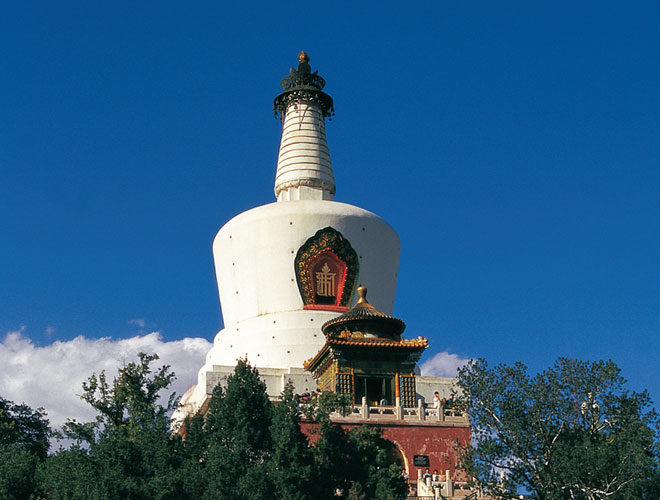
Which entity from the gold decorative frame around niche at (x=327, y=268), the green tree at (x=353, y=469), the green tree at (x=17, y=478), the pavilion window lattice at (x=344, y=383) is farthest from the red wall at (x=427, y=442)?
the gold decorative frame around niche at (x=327, y=268)

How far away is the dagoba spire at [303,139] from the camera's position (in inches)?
1280

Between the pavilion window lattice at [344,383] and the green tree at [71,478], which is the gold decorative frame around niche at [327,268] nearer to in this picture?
the pavilion window lattice at [344,383]

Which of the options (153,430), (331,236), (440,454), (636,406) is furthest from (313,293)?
(636,406)

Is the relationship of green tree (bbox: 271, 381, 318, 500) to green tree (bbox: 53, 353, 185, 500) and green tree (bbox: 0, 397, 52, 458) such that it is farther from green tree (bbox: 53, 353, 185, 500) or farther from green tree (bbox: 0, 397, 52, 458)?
green tree (bbox: 0, 397, 52, 458)

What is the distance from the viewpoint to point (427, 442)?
2245 centimetres

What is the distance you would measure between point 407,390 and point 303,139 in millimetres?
11797

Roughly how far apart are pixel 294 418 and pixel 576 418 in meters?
5.35

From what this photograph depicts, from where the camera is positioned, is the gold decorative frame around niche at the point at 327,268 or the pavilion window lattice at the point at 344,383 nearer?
the pavilion window lattice at the point at 344,383

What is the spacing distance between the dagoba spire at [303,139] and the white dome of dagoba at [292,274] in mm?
435

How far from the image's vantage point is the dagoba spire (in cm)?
3250

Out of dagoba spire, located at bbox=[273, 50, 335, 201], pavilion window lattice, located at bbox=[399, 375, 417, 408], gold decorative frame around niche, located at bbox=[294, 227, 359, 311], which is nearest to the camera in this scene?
pavilion window lattice, located at bbox=[399, 375, 417, 408]

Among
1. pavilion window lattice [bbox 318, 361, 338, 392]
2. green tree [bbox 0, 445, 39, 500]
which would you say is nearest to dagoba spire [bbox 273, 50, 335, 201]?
pavilion window lattice [bbox 318, 361, 338, 392]

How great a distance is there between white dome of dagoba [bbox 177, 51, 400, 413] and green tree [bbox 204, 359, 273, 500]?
7271mm

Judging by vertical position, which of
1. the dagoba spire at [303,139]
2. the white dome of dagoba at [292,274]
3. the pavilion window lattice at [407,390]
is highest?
the dagoba spire at [303,139]
